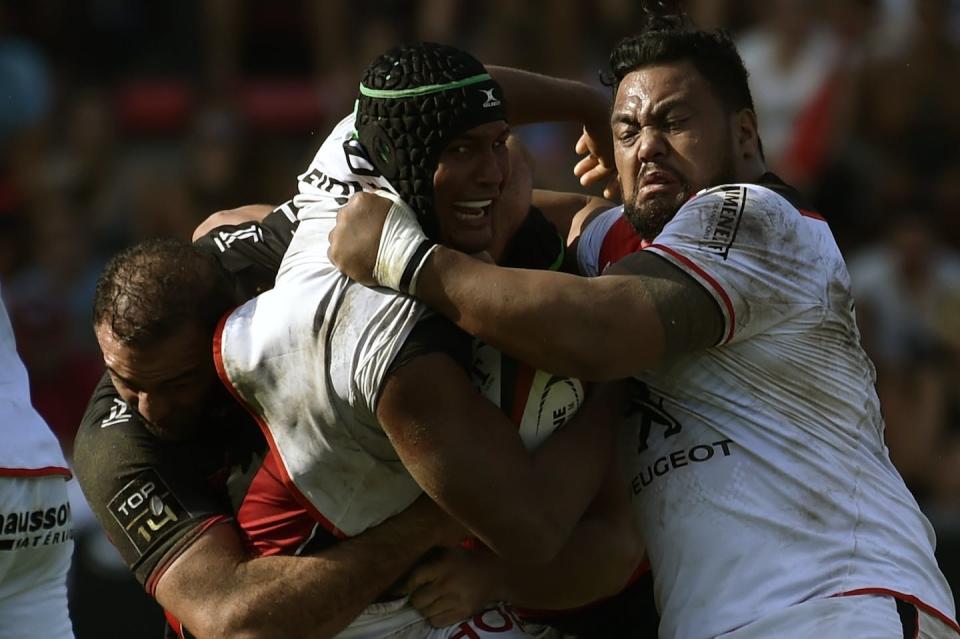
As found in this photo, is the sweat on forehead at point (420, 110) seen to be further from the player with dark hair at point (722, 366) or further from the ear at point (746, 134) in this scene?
the ear at point (746, 134)

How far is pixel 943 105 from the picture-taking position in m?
9.61

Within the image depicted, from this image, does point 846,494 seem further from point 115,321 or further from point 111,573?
point 111,573

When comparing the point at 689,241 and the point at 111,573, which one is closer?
the point at 689,241

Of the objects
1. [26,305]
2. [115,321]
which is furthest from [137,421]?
[26,305]

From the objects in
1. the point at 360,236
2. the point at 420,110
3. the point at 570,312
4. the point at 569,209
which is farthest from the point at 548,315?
the point at 569,209

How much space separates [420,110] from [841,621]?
5.38 ft

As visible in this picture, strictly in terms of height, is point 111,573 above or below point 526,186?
below

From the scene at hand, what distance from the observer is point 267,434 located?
4.18 m

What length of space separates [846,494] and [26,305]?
6638 mm

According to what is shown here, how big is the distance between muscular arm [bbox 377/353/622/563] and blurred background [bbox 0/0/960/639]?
13.8 feet

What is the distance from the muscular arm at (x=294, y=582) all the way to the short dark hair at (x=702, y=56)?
1.38 meters

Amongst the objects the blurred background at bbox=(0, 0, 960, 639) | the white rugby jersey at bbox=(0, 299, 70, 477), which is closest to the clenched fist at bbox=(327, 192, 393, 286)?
the white rugby jersey at bbox=(0, 299, 70, 477)

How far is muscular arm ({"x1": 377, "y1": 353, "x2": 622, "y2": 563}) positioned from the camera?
12.6 feet

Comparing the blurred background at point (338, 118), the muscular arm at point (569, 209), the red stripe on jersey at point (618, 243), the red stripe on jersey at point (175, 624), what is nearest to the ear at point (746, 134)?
the red stripe on jersey at point (618, 243)
